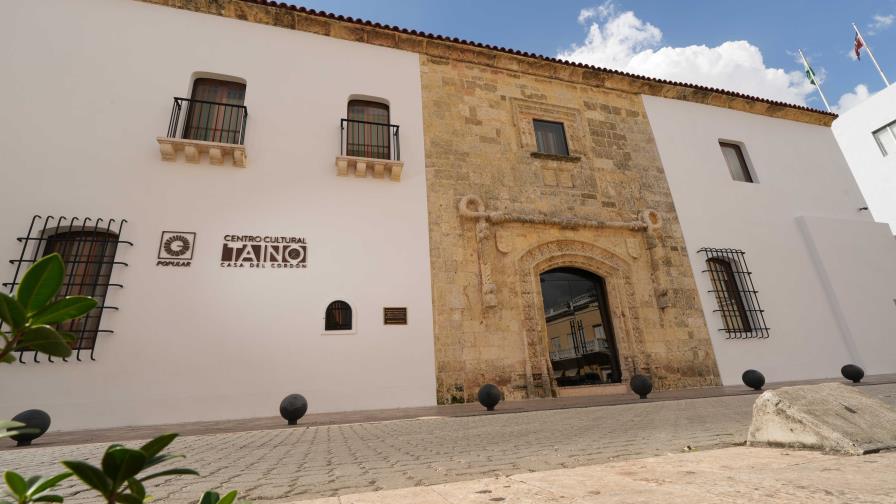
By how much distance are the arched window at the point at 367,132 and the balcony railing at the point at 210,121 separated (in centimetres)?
194

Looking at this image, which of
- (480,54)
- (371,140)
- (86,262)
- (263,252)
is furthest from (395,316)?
(480,54)

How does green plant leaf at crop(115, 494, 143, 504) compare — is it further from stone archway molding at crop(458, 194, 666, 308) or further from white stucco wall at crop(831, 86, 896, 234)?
white stucco wall at crop(831, 86, 896, 234)

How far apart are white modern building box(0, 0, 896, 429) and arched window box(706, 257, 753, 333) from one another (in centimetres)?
6

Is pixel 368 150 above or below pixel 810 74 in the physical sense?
below

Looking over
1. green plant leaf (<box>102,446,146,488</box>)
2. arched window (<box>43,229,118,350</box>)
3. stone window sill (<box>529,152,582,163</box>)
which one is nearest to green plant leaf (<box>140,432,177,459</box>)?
green plant leaf (<box>102,446,146,488</box>)

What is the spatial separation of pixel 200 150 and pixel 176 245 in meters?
1.73

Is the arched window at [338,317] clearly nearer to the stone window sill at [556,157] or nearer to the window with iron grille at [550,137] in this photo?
the stone window sill at [556,157]

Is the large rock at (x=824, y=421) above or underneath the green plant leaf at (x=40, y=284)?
underneath

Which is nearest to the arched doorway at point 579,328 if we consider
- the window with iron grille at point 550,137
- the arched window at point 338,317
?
the window with iron grille at point 550,137

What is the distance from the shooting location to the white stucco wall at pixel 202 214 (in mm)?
5770

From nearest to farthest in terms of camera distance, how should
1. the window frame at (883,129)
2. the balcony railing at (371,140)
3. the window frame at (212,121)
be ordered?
the window frame at (212,121), the balcony railing at (371,140), the window frame at (883,129)

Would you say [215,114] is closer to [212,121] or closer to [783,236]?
[212,121]

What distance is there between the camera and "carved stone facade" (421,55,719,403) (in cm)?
730

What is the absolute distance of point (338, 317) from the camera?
6.69 metres
